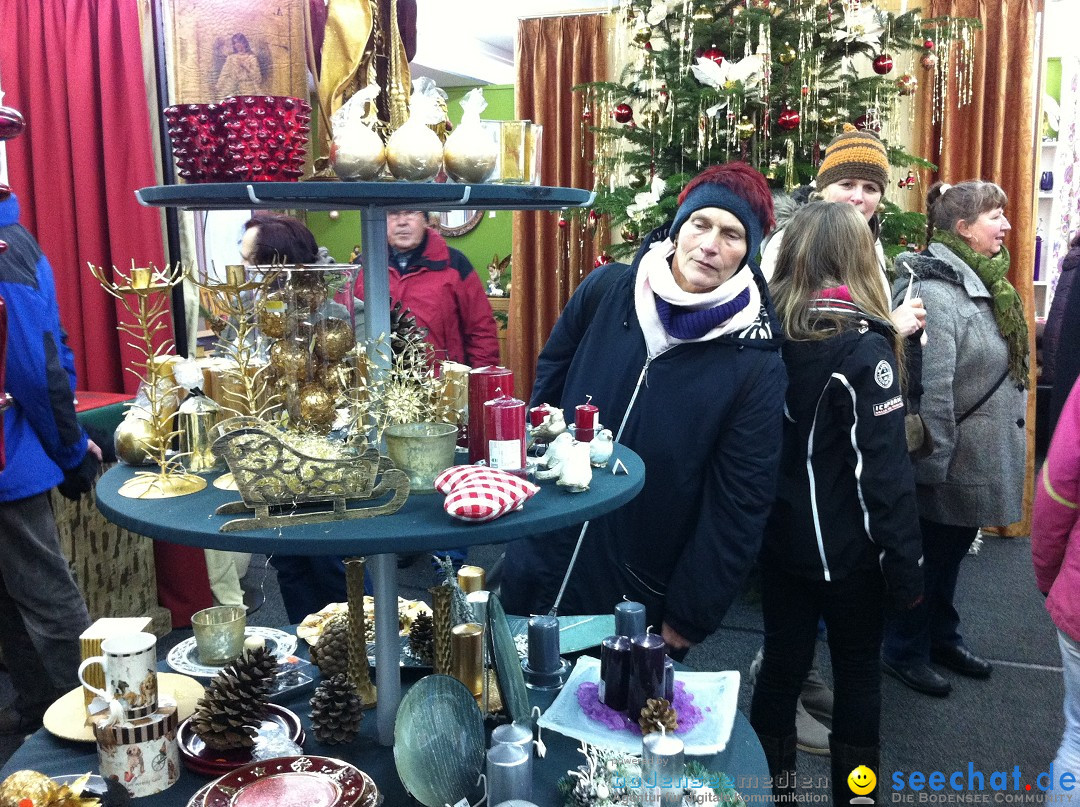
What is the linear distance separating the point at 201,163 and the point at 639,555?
1.16 m

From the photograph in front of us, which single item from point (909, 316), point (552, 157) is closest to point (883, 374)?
point (909, 316)

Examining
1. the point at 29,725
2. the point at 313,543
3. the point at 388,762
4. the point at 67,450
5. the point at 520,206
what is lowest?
the point at 29,725

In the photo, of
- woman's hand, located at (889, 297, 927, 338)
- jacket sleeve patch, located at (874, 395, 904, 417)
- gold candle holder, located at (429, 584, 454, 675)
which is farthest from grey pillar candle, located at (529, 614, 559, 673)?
woman's hand, located at (889, 297, 927, 338)

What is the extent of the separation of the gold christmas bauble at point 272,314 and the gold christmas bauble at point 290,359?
0.06ft

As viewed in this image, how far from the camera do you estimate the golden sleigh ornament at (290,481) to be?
0.96 metres

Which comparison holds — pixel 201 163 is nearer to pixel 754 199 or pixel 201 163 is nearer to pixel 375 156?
pixel 375 156

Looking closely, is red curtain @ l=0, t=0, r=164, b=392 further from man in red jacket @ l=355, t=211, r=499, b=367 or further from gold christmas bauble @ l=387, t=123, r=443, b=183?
gold christmas bauble @ l=387, t=123, r=443, b=183

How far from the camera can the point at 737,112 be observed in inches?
130

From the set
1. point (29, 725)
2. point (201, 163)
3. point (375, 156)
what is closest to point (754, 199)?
point (375, 156)

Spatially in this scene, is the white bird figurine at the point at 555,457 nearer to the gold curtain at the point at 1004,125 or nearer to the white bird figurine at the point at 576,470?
the white bird figurine at the point at 576,470

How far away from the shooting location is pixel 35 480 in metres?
2.35

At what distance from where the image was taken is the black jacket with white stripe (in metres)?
1.88

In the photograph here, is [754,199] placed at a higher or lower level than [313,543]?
higher

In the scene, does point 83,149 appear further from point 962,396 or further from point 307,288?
point 962,396
